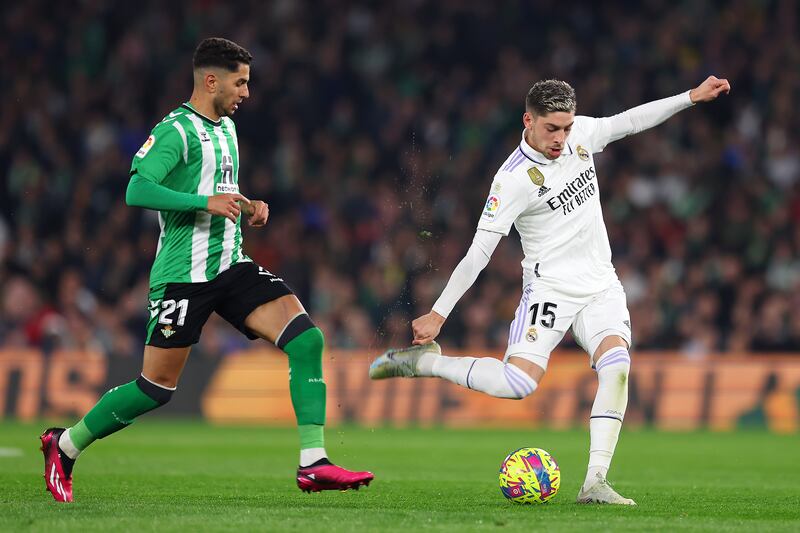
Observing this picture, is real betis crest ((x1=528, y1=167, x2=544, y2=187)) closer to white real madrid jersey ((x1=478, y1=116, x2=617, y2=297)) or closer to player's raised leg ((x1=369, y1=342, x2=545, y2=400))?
white real madrid jersey ((x1=478, y1=116, x2=617, y2=297))

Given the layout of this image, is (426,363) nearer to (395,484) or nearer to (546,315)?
(546,315)

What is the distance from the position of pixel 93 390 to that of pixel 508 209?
10.7 metres

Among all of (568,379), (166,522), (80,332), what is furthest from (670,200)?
(166,522)

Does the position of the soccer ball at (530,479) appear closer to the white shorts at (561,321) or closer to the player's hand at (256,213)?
the white shorts at (561,321)

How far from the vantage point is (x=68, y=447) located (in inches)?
298

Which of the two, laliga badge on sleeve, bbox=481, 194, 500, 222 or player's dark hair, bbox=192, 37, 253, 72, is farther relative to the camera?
laliga badge on sleeve, bbox=481, 194, 500, 222

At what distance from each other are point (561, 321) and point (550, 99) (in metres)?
1.30

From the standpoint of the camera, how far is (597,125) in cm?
795

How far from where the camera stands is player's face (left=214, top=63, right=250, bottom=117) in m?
7.47

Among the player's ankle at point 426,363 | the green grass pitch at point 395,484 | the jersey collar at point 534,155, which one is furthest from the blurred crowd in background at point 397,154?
the jersey collar at point 534,155

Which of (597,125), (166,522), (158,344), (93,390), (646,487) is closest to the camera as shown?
(166,522)

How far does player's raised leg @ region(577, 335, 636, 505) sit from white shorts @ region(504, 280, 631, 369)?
0.09 m

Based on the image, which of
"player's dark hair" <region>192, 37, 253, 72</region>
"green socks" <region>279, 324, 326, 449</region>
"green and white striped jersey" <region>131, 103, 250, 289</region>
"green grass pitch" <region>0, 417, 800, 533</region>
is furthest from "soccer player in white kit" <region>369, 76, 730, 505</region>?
"player's dark hair" <region>192, 37, 253, 72</region>

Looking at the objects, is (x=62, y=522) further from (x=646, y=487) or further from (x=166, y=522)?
(x=646, y=487)
